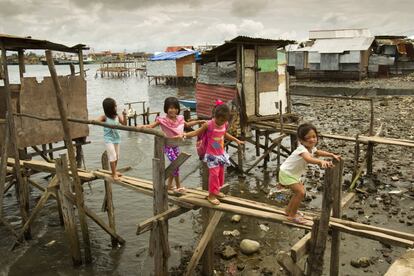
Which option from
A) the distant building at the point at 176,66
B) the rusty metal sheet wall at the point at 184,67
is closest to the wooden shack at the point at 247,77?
the distant building at the point at 176,66

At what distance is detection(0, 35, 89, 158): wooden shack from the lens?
32.4ft

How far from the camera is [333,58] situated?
39.3 metres

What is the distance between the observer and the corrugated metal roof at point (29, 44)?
8665mm

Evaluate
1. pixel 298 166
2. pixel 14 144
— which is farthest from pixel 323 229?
pixel 14 144

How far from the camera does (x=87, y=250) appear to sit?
808cm


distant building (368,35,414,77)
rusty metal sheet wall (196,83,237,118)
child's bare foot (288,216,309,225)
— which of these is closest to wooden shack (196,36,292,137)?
rusty metal sheet wall (196,83,237,118)

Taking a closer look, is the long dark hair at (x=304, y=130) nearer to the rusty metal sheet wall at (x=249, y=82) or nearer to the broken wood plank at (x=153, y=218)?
the broken wood plank at (x=153, y=218)

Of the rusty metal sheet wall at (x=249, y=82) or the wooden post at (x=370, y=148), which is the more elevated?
the rusty metal sheet wall at (x=249, y=82)

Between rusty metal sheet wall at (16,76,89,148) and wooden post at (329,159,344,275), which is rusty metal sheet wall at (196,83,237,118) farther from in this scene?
wooden post at (329,159,344,275)

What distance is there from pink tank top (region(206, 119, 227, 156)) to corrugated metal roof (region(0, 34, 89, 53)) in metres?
5.28

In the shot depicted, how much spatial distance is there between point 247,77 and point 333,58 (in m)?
29.5

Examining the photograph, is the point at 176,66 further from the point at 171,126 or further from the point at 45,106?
the point at 171,126

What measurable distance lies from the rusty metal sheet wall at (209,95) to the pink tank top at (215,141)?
22.1 feet

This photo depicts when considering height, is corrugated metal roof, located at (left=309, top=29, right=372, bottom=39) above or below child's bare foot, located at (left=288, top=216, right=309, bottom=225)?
above
